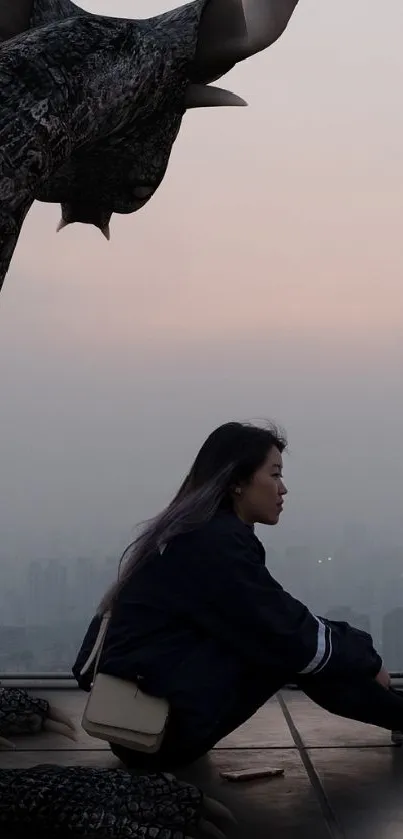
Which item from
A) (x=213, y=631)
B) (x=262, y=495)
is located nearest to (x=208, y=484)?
(x=262, y=495)

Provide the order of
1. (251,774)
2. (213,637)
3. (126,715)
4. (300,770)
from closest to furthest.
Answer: (126,715) < (213,637) < (251,774) < (300,770)

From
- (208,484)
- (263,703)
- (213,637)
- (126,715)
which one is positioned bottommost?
(126,715)

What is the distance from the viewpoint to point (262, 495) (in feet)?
10.8

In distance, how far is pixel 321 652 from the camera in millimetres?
3043

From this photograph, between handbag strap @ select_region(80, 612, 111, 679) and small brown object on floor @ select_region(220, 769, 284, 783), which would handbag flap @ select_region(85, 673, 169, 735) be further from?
small brown object on floor @ select_region(220, 769, 284, 783)

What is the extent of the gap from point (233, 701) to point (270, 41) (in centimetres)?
212

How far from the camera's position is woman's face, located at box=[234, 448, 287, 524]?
10.8 feet

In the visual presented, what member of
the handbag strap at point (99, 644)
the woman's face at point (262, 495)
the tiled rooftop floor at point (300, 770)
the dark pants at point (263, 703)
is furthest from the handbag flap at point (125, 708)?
the woman's face at point (262, 495)

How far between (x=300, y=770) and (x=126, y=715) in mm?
748

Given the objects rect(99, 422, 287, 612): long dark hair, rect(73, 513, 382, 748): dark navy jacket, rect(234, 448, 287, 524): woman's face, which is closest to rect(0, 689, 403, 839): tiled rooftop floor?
rect(73, 513, 382, 748): dark navy jacket

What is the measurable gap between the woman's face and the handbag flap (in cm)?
72

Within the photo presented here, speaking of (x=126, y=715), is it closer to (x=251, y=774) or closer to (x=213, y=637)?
(x=213, y=637)

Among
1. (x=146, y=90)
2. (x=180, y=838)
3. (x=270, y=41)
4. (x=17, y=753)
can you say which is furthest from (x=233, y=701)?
(x=270, y=41)

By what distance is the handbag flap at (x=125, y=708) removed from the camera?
2926 mm
